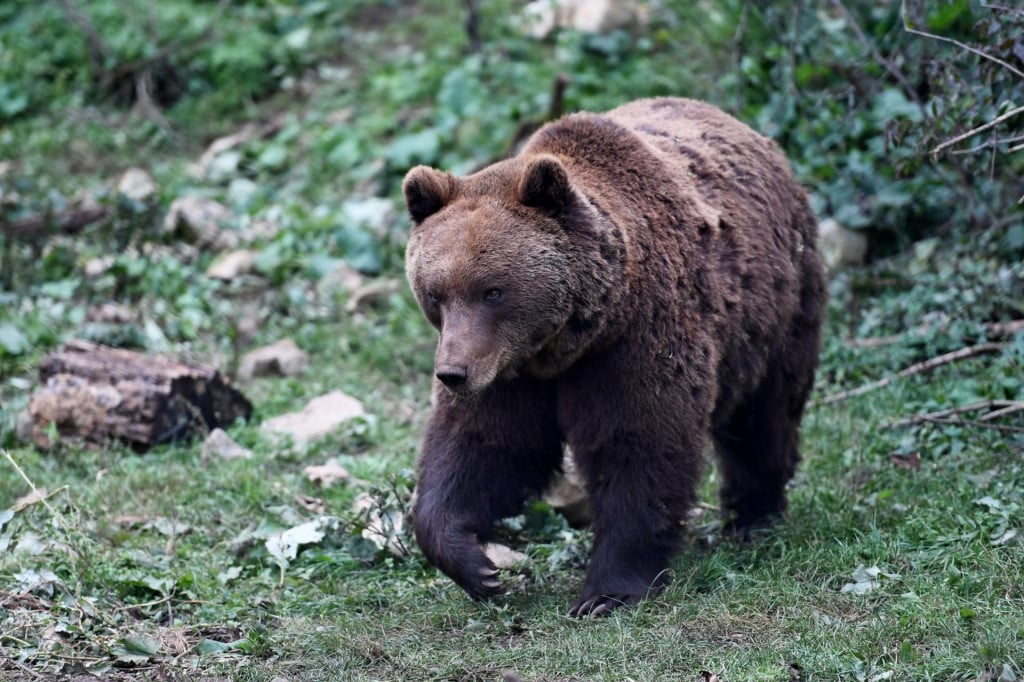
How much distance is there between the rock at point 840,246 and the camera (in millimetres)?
9906

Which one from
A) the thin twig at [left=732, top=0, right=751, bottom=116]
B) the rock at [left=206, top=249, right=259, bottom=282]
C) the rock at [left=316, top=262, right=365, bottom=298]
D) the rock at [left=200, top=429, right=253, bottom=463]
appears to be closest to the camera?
the rock at [left=200, top=429, right=253, bottom=463]

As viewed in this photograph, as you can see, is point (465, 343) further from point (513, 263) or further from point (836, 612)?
point (836, 612)

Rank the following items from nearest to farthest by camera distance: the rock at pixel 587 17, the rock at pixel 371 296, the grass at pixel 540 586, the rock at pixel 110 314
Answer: the grass at pixel 540 586 → the rock at pixel 110 314 → the rock at pixel 371 296 → the rock at pixel 587 17

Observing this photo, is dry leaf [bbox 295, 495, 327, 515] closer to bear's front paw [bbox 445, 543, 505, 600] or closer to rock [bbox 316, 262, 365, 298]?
bear's front paw [bbox 445, 543, 505, 600]

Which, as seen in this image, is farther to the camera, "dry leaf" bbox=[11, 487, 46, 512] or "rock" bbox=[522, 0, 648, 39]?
"rock" bbox=[522, 0, 648, 39]

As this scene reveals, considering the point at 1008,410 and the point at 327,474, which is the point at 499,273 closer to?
the point at 327,474

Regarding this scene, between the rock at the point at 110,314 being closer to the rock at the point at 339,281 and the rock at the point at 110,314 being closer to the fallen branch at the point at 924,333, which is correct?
the rock at the point at 339,281

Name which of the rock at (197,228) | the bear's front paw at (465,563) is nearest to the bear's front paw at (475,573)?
the bear's front paw at (465,563)

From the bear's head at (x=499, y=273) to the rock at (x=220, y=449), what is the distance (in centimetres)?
276

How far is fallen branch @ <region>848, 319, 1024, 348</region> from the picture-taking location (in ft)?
26.4

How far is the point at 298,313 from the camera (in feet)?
33.5

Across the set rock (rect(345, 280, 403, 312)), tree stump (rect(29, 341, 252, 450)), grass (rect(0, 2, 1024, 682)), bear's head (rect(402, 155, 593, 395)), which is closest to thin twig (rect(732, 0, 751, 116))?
grass (rect(0, 2, 1024, 682))

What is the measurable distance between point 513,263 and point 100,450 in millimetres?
3740

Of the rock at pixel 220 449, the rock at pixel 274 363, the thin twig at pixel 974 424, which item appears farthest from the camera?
the rock at pixel 274 363
